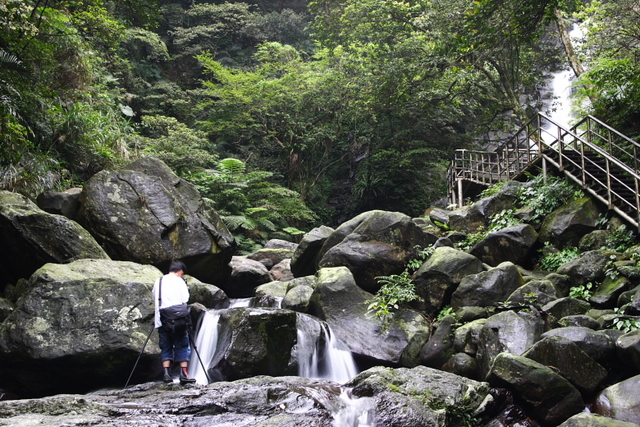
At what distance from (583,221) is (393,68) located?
9576mm

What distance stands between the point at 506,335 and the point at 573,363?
108cm

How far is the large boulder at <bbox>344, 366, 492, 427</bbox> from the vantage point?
4.73m

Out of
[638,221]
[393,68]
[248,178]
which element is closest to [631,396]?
[638,221]

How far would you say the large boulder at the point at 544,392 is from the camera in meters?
5.12

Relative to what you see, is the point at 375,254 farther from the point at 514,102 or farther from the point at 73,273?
the point at 514,102

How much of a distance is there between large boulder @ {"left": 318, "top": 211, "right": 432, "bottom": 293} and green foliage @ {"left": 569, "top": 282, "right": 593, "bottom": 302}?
3.05m

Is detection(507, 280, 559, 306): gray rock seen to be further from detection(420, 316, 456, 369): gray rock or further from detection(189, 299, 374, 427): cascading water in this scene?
detection(189, 299, 374, 427): cascading water

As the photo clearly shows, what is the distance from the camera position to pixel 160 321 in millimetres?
5711

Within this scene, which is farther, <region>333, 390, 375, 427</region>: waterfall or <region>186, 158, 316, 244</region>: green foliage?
<region>186, 158, 316, 244</region>: green foliage

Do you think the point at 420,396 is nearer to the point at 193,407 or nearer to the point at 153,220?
the point at 193,407

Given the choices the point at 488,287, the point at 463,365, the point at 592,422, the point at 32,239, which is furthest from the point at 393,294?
the point at 32,239

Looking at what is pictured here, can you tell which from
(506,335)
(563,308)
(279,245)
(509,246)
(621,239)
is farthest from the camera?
(279,245)

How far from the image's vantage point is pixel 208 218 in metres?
11.0

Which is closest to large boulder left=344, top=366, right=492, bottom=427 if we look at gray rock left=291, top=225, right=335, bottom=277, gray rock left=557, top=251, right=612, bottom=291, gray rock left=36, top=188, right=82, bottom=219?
gray rock left=557, top=251, right=612, bottom=291
